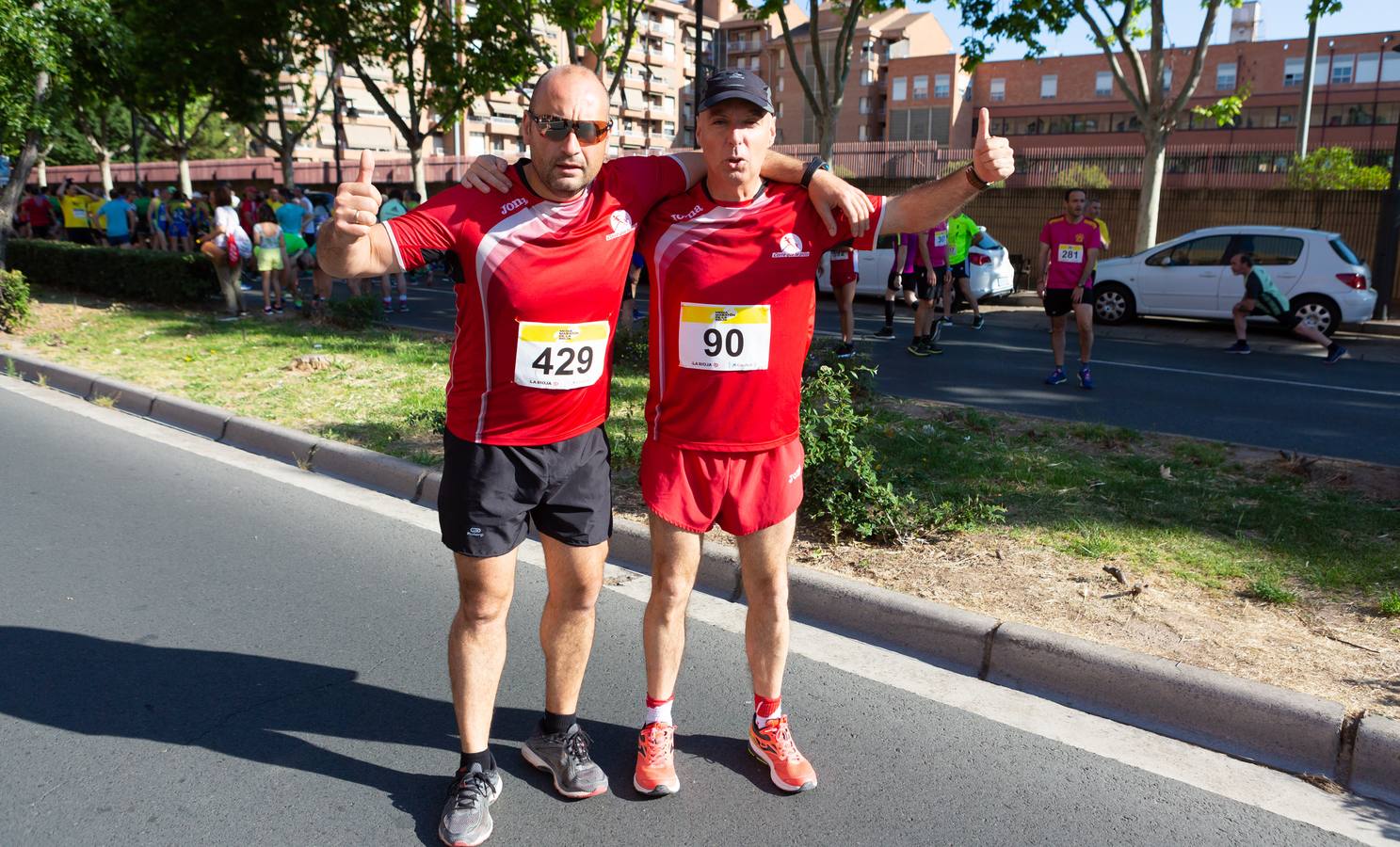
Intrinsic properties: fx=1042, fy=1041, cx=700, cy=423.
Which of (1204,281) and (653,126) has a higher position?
(653,126)

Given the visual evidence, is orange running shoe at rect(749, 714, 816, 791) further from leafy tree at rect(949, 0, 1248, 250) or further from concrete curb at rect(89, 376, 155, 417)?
leafy tree at rect(949, 0, 1248, 250)

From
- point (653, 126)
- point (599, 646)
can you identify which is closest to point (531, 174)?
point (599, 646)

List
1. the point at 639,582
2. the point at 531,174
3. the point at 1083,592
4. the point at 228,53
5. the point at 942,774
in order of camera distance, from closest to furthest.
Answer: the point at 531,174 < the point at 942,774 < the point at 1083,592 < the point at 639,582 < the point at 228,53

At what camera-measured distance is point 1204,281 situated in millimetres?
15469

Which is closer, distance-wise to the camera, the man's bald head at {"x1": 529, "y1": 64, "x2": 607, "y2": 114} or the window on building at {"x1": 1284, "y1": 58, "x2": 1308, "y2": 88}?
the man's bald head at {"x1": 529, "y1": 64, "x2": 607, "y2": 114}

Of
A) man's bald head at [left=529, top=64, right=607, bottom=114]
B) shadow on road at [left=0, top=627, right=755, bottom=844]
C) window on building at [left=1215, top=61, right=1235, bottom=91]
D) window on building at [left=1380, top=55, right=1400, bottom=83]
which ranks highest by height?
window on building at [left=1215, top=61, right=1235, bottom=91]

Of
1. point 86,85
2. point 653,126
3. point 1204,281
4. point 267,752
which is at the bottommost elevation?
point 267,752

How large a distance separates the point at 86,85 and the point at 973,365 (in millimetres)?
14404

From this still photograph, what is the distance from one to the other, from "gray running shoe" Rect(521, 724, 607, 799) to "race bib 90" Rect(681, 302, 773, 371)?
1.23 m

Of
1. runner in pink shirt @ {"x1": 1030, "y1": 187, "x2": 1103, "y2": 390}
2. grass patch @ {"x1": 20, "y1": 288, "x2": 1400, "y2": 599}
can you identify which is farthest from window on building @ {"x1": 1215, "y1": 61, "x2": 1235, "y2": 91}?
grass patch @ {"x1": 20, "y1": 288, "x2": 1400, "y2": 599}

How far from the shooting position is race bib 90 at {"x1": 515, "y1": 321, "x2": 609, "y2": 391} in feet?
9.48

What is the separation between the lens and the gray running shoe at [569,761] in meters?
3.14

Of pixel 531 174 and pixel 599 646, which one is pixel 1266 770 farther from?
pixel 531 174

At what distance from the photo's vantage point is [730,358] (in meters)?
3.02
